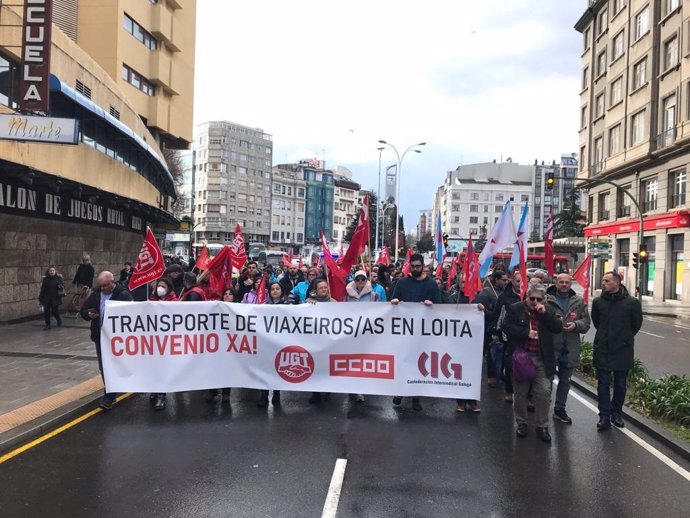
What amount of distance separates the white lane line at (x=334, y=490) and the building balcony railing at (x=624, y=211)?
3843 centimetres

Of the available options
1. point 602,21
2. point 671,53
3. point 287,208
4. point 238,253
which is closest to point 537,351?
point 238,253

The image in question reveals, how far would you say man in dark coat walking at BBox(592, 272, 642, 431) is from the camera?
254 inches

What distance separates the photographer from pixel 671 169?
31.7m

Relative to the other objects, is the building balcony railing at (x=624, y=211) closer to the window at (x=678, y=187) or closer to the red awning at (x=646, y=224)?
the red awning at (x=646, y=224)

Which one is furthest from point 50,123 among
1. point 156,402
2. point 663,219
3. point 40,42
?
point 663,219

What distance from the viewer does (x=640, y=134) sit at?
3588 cm

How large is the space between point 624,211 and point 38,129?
125 feet

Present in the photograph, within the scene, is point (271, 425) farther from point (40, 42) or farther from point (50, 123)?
point (40, 42)

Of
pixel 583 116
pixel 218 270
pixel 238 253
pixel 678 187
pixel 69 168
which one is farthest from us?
pixel 583 116

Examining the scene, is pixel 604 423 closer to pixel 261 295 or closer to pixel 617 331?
pixel 617 331

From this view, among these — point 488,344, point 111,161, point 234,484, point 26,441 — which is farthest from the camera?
point 111,161

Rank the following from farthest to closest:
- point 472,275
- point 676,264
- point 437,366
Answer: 1. point 676,264
2. point 472,275
3. point 437,366

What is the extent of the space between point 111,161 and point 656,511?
62.6 ft

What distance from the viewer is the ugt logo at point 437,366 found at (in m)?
6.91
